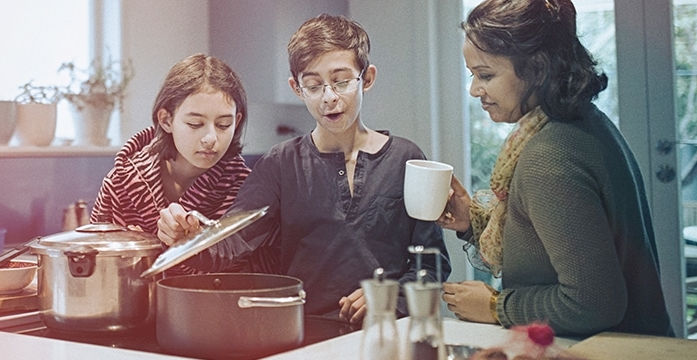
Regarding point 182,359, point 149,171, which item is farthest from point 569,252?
point 149,171

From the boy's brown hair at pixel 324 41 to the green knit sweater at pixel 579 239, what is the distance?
1.45 feet

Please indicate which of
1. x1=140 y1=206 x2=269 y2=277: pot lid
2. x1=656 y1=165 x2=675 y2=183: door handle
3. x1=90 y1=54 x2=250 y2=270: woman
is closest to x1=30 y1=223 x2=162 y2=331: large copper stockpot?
x1=140 y1=206 x2=269 y2=277: pot lid

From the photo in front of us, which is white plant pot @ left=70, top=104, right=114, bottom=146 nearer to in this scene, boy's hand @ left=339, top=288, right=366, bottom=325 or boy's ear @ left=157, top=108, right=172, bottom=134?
boy's ear @ left=157, top=108, right=172, bottom=134

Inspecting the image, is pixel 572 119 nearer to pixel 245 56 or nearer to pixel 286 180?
pixel 286 180

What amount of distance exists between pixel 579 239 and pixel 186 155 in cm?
78

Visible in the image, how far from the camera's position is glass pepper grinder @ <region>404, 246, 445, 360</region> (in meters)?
0.79

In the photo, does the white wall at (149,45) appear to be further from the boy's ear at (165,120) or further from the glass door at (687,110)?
the glass door at (687,110)

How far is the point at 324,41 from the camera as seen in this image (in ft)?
4.82

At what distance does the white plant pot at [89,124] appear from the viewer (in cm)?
255

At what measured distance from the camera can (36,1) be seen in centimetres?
258

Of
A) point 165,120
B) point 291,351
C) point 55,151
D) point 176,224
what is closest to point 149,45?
point 55,151

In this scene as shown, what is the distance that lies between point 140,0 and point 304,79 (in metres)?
1.38

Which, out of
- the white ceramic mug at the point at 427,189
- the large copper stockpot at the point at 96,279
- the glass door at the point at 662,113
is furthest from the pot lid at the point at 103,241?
the glass door at the point at 662,113

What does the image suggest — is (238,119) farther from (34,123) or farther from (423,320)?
(34,123)
